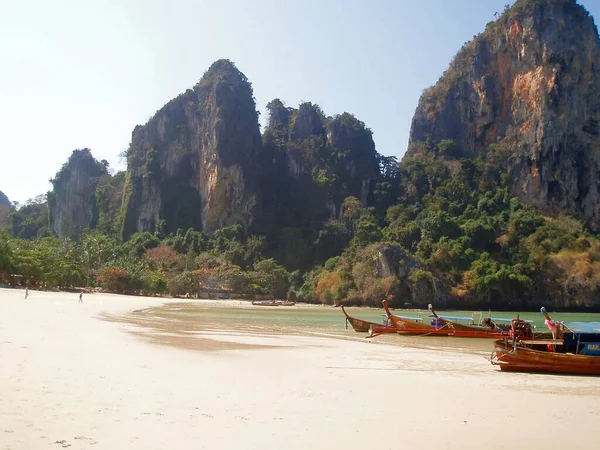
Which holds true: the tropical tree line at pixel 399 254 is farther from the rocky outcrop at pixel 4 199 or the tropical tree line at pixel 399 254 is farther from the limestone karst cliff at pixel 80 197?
the rocky outcrop at pixel 4 199

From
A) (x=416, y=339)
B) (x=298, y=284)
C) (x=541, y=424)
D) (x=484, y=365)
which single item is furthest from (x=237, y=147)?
(x=541, y=424)

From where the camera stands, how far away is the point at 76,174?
10600 centimetres

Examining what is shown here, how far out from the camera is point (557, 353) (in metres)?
13.2

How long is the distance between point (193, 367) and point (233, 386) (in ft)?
7.18

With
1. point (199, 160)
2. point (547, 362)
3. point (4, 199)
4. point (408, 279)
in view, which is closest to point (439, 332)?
point (547, 362)

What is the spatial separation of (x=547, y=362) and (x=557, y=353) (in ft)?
1.29

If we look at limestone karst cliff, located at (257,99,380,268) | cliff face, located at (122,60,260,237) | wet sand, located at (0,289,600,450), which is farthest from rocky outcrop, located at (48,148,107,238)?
wet sand, located at (0,289,600,450)

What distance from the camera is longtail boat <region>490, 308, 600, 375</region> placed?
12930 mm

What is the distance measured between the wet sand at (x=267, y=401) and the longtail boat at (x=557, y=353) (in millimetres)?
509

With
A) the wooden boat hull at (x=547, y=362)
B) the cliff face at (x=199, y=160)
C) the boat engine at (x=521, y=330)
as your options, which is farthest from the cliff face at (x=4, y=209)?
the wooden boat hull at (x=547, y=362)

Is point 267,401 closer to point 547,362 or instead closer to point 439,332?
point 547,362

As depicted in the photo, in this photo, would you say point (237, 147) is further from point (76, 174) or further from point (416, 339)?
point (416, 339)

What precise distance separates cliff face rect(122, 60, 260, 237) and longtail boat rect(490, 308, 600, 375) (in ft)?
247

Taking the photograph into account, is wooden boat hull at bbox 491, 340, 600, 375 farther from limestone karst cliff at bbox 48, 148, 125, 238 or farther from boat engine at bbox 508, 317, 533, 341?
limestone karst cliff at bbox 48, 148, 125, 238
